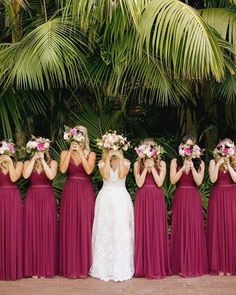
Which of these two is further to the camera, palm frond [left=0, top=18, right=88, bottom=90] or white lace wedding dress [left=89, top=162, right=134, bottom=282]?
white lace wedding dress [left=89, top=162, right=134, bottom=282]

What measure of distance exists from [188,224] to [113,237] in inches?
38.6

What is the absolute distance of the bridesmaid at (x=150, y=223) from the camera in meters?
7.01

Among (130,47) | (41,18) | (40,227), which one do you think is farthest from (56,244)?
(41,18)

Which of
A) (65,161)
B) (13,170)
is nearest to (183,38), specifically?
(65,161)

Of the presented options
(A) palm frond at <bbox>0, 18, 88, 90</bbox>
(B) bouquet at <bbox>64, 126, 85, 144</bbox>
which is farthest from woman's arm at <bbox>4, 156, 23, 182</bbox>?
(A) palm frond at <bbox>0, 18, 88, 90</bbox>

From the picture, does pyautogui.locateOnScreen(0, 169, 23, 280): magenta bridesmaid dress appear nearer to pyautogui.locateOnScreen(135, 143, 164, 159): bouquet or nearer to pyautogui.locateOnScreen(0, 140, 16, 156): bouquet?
pyautogui.locateOnScreen(0, 140, 16, 156): bouquet

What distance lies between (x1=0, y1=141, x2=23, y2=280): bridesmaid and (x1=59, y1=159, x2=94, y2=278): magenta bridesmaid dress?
1.81ft

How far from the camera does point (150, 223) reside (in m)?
7.05

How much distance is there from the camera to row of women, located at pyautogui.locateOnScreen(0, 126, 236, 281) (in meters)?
7.00

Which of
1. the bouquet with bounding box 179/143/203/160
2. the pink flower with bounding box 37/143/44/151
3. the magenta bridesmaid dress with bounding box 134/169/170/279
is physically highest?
the pink flower with bounding box 37/143/44/151

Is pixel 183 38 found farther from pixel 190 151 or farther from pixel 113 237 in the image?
pixel 113 237

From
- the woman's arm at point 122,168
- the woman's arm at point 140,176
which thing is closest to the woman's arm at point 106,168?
the woman's arm at point 122,168

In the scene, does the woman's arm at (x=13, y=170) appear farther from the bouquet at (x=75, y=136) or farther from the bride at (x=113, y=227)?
A: the bride at (x=113, y=227)

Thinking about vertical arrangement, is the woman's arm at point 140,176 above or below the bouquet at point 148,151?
below
